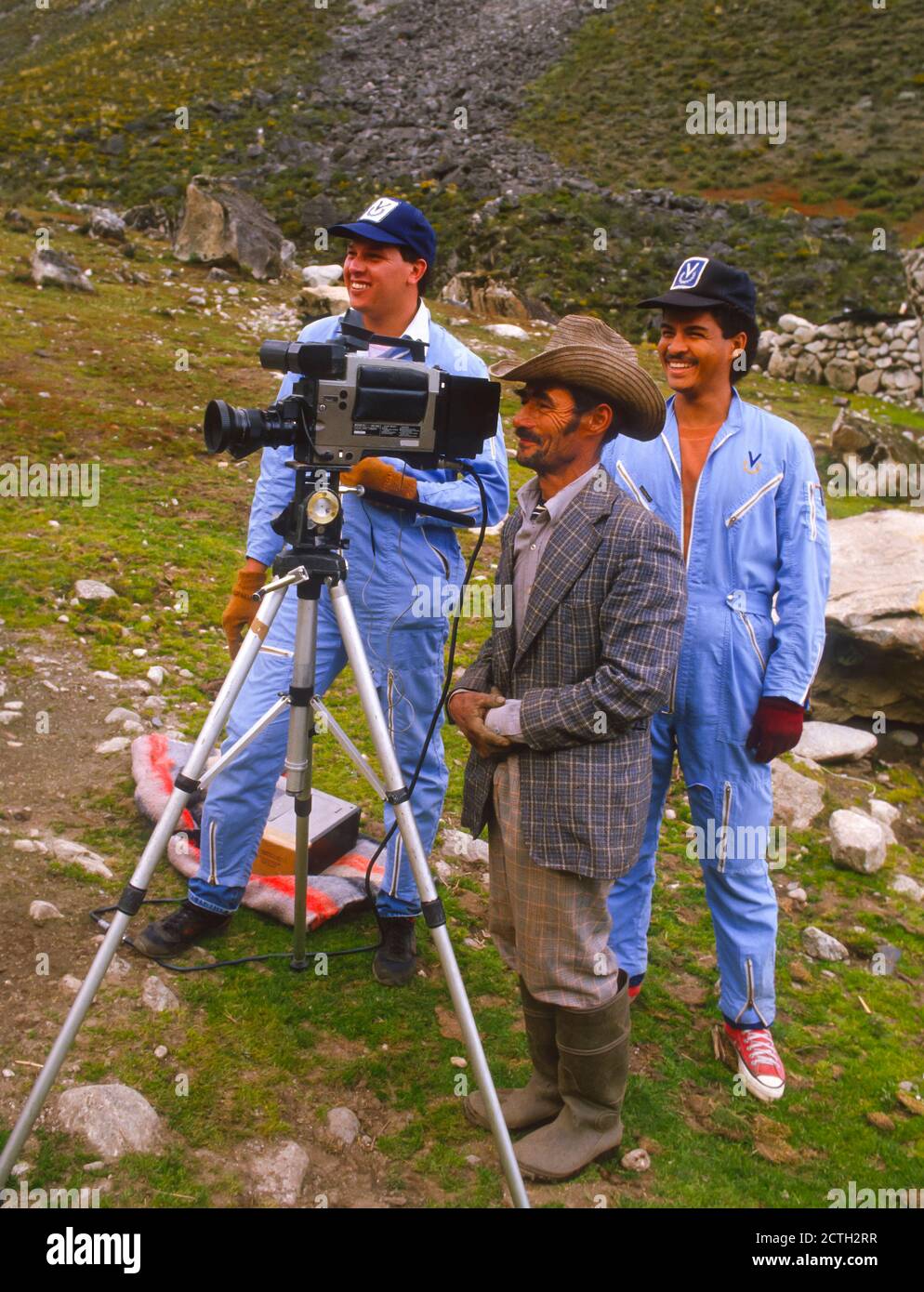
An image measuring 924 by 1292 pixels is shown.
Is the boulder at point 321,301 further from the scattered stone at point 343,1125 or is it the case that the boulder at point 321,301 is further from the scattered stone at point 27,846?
the scattered stone at point 343,1125

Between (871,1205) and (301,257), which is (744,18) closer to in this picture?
(301,257)

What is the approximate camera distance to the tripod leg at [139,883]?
84.0 inches

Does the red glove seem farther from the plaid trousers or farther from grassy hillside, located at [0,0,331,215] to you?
grassy hillside, located at [0,0,331,215]

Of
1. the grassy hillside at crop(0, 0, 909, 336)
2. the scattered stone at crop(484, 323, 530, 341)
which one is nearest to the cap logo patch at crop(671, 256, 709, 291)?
the scattered stone at crop(484, 323, 530, 341)

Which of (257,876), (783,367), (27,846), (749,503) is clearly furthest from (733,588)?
(783,367)

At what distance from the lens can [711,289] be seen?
2818 mm

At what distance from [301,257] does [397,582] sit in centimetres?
1928

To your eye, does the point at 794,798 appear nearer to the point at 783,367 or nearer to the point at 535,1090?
the point at 535,1090

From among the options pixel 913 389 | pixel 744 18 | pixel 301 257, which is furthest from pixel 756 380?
pixel 744 18

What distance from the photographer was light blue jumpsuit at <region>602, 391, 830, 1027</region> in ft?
9.31

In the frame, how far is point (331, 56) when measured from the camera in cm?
3662

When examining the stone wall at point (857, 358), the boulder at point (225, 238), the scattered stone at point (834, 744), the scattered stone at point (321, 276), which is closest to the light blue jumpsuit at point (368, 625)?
the scattered stone at point (834, 744)

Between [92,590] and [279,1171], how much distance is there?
3.74 m

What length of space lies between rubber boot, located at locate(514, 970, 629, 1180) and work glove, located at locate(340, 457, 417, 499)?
143 centimetres
